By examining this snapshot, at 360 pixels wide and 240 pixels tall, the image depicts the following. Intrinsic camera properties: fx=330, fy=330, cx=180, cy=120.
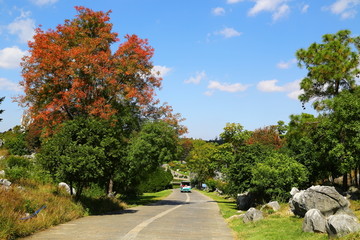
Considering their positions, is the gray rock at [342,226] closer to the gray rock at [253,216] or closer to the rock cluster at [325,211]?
the rock cluster at [325,211]

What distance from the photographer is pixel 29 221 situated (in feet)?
38.2

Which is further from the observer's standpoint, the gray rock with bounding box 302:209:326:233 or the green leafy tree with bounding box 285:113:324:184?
the green leafy tree with bounding box 285:113:324:184

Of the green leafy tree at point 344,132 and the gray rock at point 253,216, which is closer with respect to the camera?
the gray rock at point 253,216

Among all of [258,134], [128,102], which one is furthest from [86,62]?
[258,134]

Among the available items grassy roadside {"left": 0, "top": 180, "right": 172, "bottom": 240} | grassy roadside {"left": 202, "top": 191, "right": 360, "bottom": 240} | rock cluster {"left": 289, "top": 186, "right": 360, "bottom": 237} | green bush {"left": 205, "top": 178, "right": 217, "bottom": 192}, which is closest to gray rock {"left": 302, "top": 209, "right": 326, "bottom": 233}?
rock cluster {"left": 289, "top": 186, "right": 360, "bottom": 237}

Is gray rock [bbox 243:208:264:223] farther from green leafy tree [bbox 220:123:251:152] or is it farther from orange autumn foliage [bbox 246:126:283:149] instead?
orange autumn foliage [bbox 246:126:283:149]

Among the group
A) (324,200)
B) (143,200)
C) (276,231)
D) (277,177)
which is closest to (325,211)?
(324,200)

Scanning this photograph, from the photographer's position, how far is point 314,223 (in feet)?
35.0

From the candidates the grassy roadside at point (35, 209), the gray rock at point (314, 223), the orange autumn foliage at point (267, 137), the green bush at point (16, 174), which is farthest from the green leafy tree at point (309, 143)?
the orange autumn foliage at point (267, 137)

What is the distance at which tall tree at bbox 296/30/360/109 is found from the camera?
80.4 ft

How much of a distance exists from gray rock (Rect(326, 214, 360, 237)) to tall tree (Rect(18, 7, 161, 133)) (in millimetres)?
16600

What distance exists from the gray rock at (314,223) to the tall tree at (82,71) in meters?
15.2

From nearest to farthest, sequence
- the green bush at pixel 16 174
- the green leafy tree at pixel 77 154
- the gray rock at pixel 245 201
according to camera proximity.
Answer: the green leafy tree at pixel 77 154 < the green bush at pixel 16 174 < the gray rock at pixel 245 201

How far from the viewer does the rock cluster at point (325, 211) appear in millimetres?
8766
